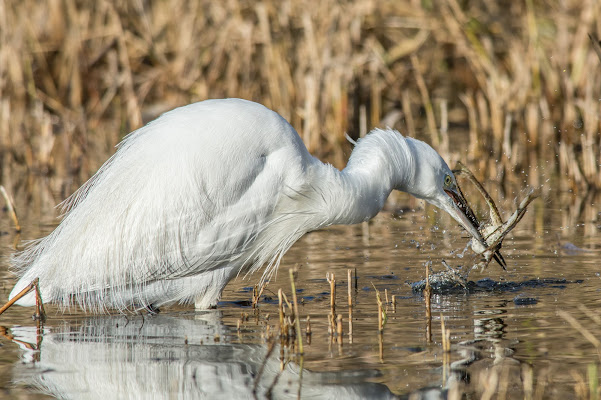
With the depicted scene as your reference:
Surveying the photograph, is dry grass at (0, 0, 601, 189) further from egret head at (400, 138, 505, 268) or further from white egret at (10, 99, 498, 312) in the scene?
white egret at (10, 99, 498, 312)

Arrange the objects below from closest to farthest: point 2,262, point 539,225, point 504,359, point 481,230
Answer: point 504,359, point 481,230, point 2,262, point 539,225

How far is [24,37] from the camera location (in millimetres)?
10562

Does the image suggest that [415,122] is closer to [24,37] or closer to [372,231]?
[372,231]

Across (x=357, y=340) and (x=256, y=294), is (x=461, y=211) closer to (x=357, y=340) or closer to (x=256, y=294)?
(x=256, y=294)

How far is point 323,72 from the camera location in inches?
339

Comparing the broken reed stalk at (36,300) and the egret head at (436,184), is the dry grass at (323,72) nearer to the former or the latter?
the egret head at (436,184)

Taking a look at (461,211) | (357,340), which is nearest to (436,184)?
(461,211)

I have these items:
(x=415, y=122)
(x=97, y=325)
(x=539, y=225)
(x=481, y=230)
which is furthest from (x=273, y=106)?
(x=97, y=325)

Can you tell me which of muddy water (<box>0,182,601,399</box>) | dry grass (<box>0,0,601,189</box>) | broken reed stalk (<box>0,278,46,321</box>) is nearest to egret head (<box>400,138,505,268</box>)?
muddy water (<box>0,182,601,399</box>)

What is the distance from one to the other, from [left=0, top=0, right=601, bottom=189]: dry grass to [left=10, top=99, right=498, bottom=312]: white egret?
3.08m

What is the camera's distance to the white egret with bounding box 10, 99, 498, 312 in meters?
4.46

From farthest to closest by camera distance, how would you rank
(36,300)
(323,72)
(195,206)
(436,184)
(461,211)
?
(323,72), (461,211), (436,184), (195,206), (36,300)

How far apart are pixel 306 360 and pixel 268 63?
20.1 ft

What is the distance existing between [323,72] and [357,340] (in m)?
5.23
